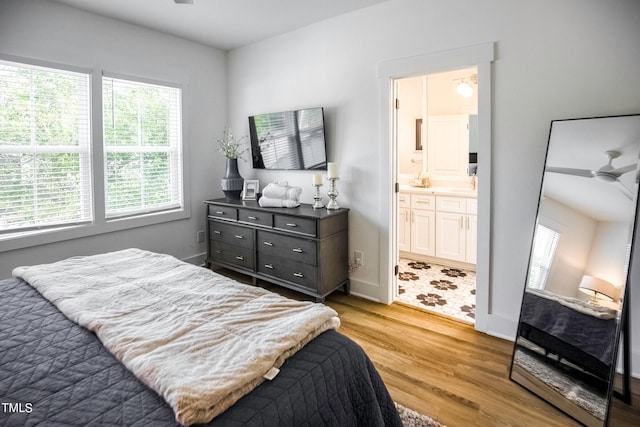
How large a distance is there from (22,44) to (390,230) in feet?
11.1

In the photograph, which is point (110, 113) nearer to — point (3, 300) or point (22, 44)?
point (22, 44)

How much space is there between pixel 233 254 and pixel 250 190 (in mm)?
735

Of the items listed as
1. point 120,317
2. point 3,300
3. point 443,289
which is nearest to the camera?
point 120,317

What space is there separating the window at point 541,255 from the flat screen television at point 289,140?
77.5 inches

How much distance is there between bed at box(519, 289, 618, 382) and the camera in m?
1.81

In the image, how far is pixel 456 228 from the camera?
4.20 meters

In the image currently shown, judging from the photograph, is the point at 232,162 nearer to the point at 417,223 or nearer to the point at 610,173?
the point at 417,223

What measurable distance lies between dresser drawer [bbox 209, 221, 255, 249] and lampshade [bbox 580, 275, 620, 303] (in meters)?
2.68

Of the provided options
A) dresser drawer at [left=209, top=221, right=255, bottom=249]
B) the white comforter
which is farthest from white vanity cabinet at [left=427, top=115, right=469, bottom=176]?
the white comforter

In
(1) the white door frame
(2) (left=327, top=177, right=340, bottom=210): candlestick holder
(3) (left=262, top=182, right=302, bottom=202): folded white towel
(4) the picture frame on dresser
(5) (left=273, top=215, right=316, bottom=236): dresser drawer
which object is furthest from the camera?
(4) the picture frame on dresser

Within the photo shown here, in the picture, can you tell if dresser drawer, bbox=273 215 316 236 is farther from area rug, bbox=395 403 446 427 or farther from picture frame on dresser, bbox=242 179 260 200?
area rug, bbox=395 403 446 427

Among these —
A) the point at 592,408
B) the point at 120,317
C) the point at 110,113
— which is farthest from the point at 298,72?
the point at 592,408

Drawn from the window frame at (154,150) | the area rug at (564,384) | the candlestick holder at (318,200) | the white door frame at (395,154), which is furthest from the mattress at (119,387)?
the window frame at (154,150)

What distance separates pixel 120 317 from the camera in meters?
1.39
